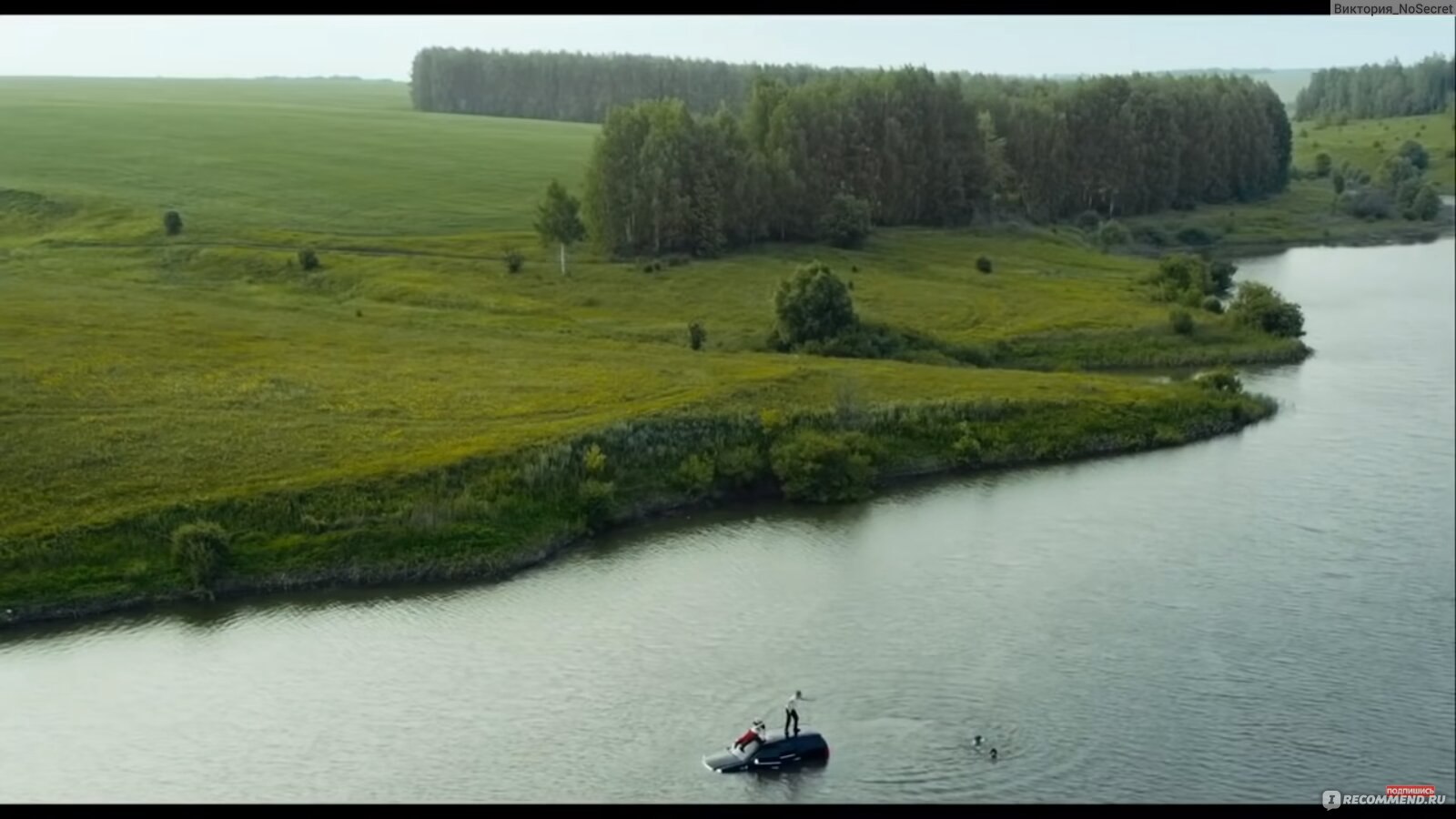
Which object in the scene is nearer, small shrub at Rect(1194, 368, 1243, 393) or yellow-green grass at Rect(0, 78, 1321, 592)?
yellow-green grass at Rect(0, 78, 1321, 592)

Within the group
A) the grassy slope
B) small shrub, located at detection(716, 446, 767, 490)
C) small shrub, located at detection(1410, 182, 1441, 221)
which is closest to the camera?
small shrub, located at detection(716, 446, 767, 490)

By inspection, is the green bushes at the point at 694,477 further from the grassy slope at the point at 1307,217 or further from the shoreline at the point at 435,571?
the grassy slope at the point at 1307,217

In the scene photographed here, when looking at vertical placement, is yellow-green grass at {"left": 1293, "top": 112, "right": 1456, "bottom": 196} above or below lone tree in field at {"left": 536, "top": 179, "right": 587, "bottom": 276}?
above

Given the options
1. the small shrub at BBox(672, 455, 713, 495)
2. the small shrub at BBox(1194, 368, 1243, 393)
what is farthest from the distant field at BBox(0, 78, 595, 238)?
the small shrub at BBox(1194, 368, 1243, 393)

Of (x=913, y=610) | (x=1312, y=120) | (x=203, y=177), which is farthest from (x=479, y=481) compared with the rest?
(x=1312, y=120)

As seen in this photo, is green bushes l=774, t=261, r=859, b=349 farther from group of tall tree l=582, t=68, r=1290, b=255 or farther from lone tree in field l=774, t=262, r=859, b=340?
group of tall tree l=582, t=68, r=1290, b=255

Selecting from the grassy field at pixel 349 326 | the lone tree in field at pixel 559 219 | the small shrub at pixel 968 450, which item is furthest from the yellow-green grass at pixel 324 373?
the lone tree in field at pixel 559 219
